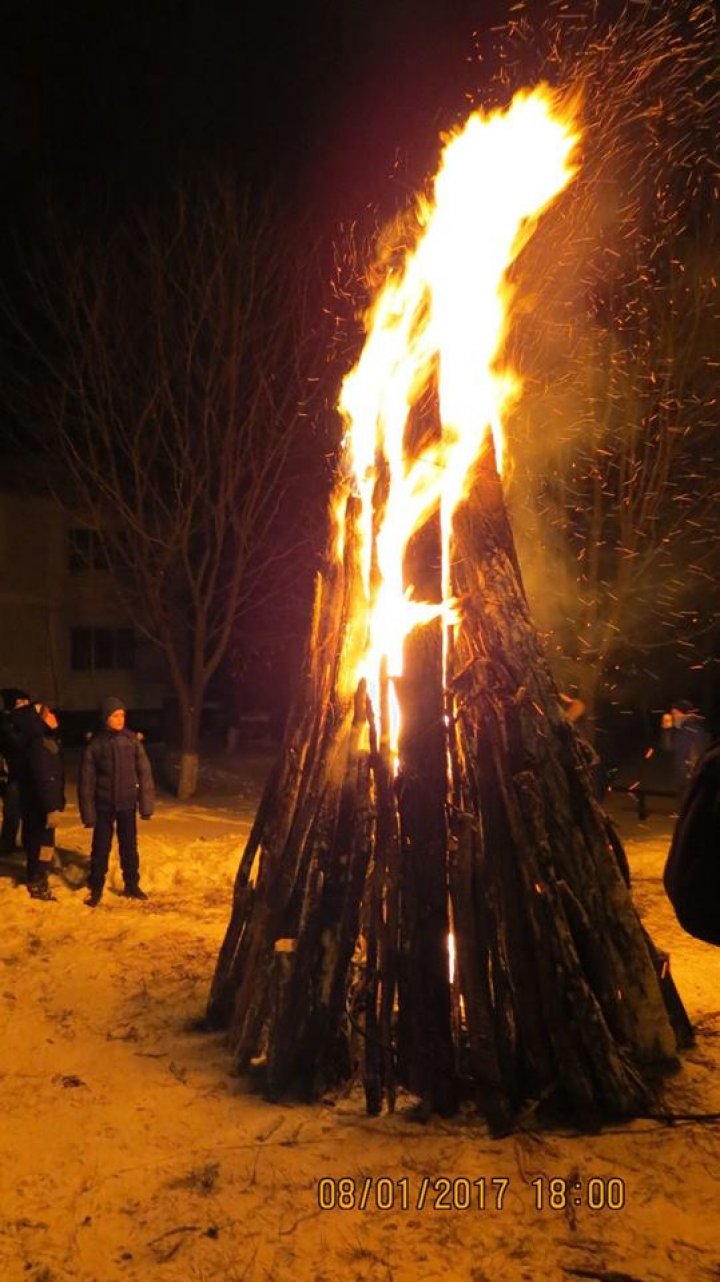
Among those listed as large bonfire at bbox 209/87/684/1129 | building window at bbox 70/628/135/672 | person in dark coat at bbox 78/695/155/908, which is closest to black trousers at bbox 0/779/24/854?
person in dark coat at bbox 78/695/155/908

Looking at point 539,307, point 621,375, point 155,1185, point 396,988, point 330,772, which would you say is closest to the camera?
point 155,1185

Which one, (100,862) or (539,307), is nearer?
(100,862)

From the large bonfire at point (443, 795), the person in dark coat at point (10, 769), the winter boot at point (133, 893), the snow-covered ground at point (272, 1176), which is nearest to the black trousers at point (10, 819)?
the person in dark coat at point (10, 769)

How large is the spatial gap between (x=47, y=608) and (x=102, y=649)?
1.98m

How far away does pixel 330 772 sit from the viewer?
5094 millimetres

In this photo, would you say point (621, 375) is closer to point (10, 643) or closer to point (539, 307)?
point (539, 307)

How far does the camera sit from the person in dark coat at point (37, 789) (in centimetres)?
837

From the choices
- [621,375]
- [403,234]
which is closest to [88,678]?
[621,375]

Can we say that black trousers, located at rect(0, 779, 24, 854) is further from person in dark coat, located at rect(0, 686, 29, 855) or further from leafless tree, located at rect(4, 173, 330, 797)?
leafless tree, located at rect(4, 173, 330, 797)

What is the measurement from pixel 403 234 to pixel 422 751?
3.17 m

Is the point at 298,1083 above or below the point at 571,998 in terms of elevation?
below

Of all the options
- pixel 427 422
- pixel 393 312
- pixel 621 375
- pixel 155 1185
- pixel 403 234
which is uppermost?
pixel 621 375

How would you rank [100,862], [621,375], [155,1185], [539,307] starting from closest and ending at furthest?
[155,1185] < [100,862] < [539,307] < [621,375]

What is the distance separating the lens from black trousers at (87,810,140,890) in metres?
8.18
